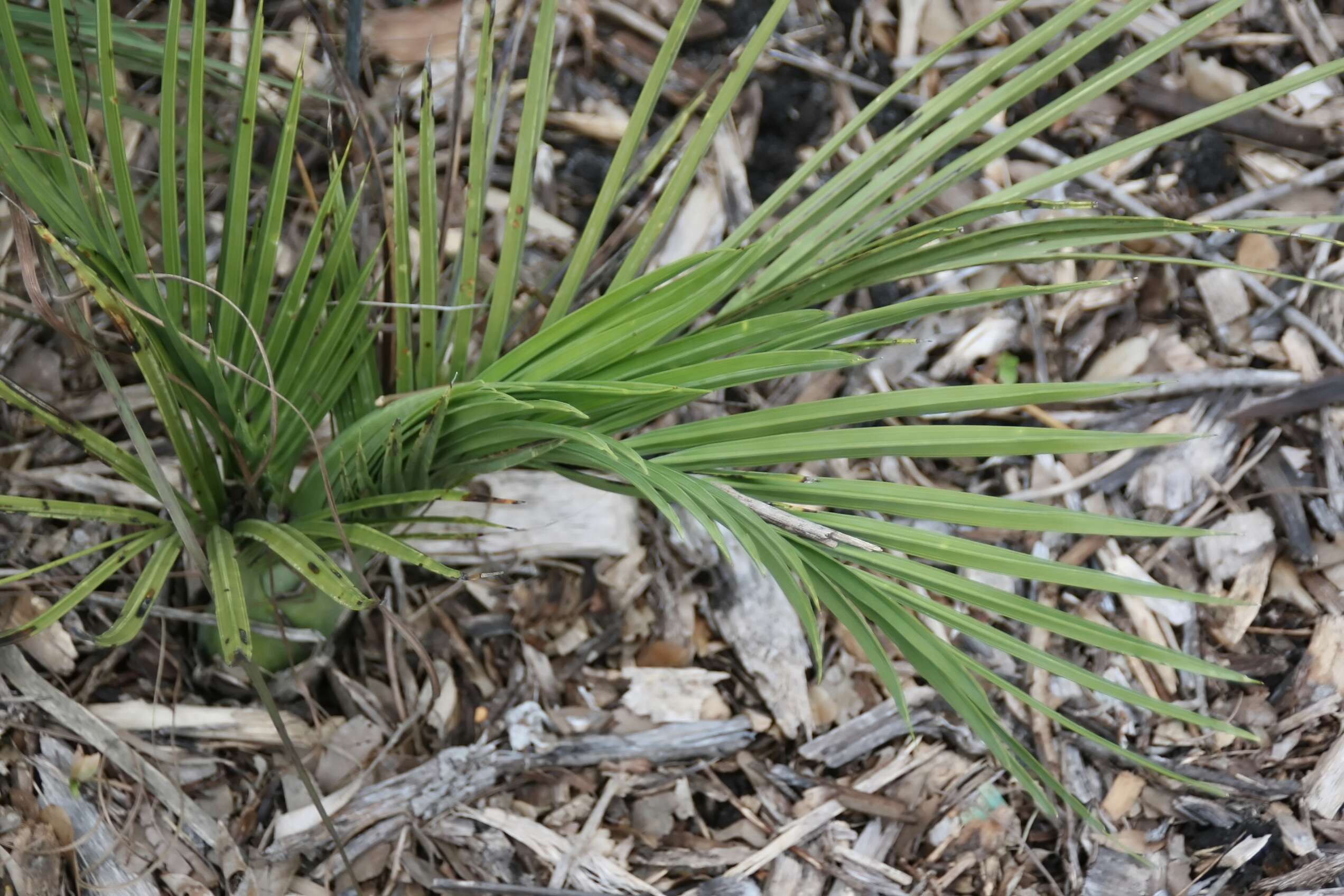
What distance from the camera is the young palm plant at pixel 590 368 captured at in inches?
25.5

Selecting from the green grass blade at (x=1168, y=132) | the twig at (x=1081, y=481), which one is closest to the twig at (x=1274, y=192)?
the twig at (x=1081, y=481)

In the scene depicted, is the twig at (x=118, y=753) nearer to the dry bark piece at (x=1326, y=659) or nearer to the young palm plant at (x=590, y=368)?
the young palm plant at (x=590, y=368)

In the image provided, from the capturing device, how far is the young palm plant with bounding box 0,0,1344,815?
649 mm

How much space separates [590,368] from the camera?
694 millimetres

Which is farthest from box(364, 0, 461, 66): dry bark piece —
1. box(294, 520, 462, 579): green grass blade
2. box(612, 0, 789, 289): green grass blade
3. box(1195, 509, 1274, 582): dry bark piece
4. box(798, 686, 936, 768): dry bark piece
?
box(1195, 509, 1274, 582): dry bark piece

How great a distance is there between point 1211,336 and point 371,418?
98 centimetres

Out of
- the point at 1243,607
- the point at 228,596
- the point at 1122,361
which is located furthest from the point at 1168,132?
the point at 228,596

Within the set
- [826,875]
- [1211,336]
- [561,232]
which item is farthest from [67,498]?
[1211,336]

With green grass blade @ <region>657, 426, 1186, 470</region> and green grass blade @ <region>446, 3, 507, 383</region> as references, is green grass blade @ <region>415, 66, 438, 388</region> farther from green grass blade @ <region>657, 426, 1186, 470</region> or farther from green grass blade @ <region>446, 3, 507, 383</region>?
green grass blade @ <region>657, 426, 1186, 470</region>

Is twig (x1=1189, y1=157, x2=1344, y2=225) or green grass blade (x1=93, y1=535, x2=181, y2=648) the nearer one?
green grass blade (x1=93, y1=535, x2=181, y2=648)

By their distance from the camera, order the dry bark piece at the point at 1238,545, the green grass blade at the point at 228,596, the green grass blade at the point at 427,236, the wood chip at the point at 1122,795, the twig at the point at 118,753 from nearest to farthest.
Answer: the green grass blade at the point at 228,596 → the green grass blade at the point at 427,236 → the twig at the point at 118,753 → the wood chip at the point at 1122,795 → the dry bark piece at the point at 1238,545

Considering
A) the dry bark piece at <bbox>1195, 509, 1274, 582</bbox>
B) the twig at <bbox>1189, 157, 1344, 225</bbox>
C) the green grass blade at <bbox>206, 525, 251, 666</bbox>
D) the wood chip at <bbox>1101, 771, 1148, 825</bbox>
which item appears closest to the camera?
the green grass blade at <bbox>206, 525, 251, 666</bbox>

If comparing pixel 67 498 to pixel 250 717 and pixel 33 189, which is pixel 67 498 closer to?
pixel 250 717

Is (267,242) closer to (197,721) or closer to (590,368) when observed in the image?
(590,368)
